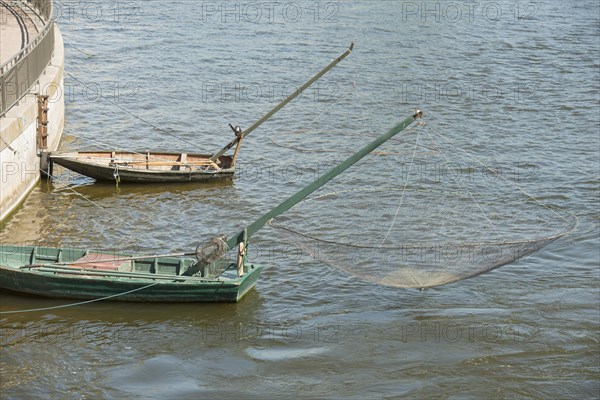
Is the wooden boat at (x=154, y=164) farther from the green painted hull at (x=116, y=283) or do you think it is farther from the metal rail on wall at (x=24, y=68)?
the green painted hull at (x=116, y=283)

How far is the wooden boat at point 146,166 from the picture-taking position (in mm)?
27500

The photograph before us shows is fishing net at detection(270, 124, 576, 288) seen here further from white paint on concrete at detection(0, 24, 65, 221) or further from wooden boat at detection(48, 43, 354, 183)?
white paint on concrete at detection(0, 24, 65, 221)

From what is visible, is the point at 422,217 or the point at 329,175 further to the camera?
the point at 422,217

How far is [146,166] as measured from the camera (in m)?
28.4

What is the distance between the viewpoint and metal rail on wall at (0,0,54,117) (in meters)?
24.8

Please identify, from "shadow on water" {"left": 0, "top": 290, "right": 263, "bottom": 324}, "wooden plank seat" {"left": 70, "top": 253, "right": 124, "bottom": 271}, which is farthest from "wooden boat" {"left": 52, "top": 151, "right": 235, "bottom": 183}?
"shadow on water" {"left": 0, "top": 290, "right": 263, "bottom": 324}

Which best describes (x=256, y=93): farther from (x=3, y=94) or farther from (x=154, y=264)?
(x=154, y=264)

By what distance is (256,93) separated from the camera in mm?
38188

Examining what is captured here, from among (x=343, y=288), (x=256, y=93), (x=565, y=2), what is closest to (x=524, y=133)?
(x=256, y=93)

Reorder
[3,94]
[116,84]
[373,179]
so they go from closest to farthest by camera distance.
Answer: [3,94], [373,179], [116,84]

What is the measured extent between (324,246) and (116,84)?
1967 centimetres

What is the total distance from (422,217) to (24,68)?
10.7m

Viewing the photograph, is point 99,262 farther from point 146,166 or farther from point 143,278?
point 146,166

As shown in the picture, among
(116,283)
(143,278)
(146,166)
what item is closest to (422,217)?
(146,166)
